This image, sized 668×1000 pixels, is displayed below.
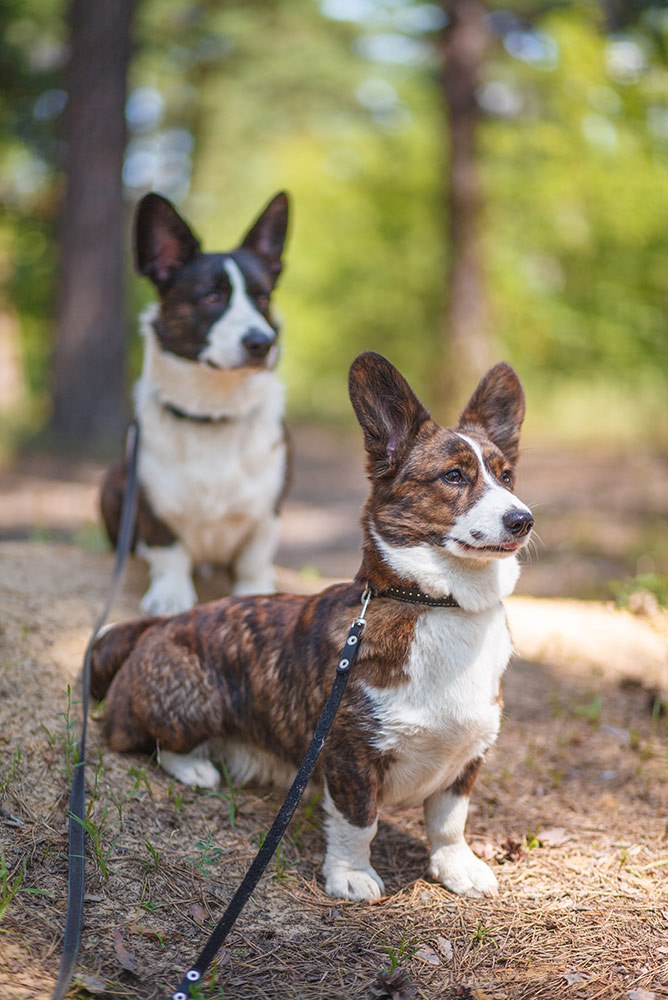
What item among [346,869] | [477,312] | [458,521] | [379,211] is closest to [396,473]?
[458,521]

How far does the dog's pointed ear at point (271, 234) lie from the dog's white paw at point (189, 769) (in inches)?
89.6

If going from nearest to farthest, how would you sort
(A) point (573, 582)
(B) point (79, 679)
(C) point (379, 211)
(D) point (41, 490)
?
(B) point (79, 679)
(A) point (573, 582)
(D) point (41, 490)
(C) point (379, 211)

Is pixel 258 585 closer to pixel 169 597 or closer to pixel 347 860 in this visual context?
pixel 169 597

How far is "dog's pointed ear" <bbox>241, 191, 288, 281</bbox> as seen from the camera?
13.9 ft

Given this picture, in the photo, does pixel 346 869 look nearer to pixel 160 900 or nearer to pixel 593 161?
pixel 160 900

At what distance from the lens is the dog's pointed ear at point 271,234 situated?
423 cm

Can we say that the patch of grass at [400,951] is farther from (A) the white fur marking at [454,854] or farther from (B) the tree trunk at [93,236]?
(B) the tree trunk at [93,236]

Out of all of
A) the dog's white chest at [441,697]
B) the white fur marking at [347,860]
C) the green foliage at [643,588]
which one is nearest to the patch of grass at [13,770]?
the white fur marking at [347,860]

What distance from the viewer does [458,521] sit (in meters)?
2.46

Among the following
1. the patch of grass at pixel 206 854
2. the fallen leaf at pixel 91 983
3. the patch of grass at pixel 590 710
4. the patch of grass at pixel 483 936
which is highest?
the patch of grass at pixel 590 710

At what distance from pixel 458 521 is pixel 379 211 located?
14172 mm

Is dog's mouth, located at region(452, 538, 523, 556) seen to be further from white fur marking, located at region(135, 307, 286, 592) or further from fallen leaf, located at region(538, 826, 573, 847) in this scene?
white fur marking, located at region(135, 307, 286, 592)

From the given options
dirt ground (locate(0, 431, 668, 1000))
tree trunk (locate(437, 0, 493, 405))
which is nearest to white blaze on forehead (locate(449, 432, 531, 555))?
dirt ground (locate(0, 431, 668, 1000))

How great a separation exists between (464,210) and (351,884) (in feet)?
35.8
